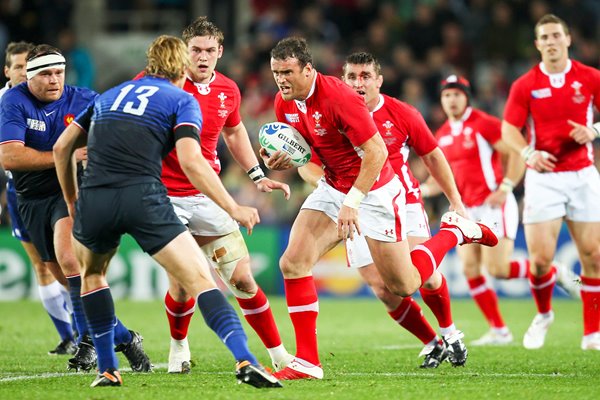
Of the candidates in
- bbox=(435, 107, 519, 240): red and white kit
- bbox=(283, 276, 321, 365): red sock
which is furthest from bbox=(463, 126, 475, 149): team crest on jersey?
bbox=(283, 276, 321, 365): red sock

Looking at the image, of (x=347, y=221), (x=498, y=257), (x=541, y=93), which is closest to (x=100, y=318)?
(x=347, y=221)

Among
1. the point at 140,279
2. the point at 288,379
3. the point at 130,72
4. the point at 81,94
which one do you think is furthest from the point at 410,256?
the point at 130,72

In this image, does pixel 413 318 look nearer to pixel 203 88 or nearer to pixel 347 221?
pixel 347 221

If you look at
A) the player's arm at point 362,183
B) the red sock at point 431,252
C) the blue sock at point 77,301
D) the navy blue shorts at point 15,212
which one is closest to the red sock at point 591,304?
the red sock at point 431,252

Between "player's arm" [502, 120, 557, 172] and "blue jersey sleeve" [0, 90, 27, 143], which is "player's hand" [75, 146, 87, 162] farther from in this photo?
"player's arm" [502, 120, 557, 172]

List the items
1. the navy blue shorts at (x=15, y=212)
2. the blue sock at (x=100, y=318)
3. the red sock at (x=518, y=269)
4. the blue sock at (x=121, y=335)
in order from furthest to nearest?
the red sock at (x=518, y=269) < the navy blue shorts at (x=15, y=212) < the blue sock at (x=121, y=335) < the blue sock at (x=100, y=318)

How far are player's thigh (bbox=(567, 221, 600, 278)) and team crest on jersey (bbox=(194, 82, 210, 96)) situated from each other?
3.90 metres

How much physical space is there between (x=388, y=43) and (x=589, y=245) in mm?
9955

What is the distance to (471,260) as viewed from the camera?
11.1 metres

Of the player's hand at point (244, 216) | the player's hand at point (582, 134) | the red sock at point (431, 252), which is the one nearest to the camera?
the player's hand at point (244, 216)

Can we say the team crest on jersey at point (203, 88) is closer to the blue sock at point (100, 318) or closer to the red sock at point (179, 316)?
the red sock at point (179, 316)

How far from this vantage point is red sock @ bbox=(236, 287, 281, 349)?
775 centimetres

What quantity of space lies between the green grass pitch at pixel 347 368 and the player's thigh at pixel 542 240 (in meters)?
0.85

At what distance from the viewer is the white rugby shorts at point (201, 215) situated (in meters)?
7.79
